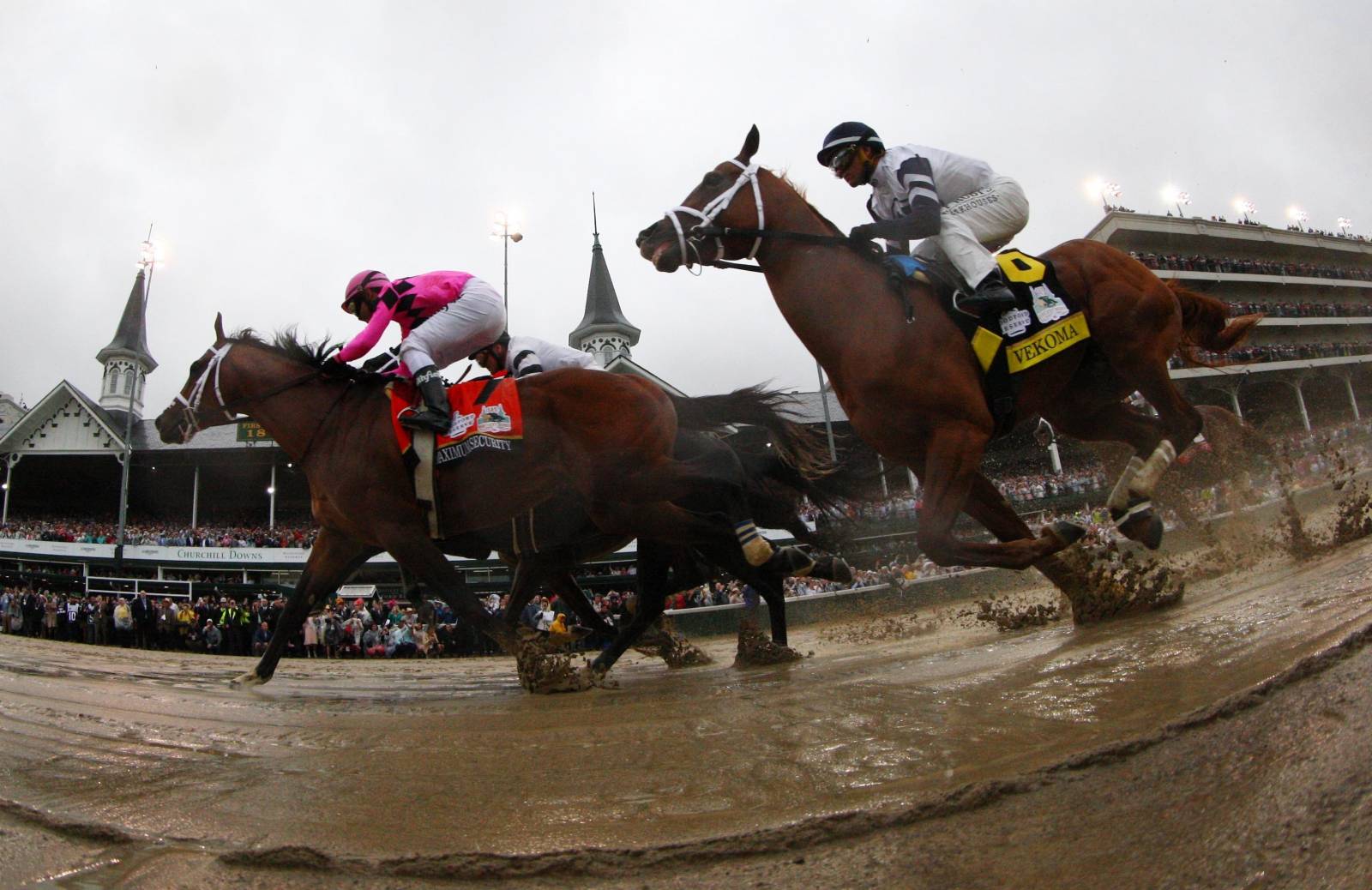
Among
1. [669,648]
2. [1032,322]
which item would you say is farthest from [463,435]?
[1032,322]

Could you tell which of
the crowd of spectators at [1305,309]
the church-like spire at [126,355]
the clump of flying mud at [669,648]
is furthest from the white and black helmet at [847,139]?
the church-like spire at [126,355]

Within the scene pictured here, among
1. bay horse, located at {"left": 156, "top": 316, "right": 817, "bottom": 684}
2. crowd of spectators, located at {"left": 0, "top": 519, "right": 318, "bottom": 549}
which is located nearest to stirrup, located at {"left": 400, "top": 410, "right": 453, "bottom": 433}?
bay horse, located at {"left": 156, "top": 316, "right": 817, "bottom": 684}

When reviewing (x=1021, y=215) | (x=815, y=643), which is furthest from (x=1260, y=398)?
(x=1021, y=215)

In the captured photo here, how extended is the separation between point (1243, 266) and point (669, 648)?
164ft

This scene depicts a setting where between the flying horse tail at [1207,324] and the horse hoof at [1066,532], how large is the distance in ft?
5.90

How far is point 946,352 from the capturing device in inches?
156

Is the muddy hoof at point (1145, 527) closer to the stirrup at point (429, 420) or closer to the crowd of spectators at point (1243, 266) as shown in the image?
the stirrup at point (429, 420)

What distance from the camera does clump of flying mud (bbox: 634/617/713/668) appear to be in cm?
685

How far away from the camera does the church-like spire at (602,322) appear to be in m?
43.2

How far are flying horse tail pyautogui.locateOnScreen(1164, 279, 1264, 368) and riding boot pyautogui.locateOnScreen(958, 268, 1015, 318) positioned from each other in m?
1.50

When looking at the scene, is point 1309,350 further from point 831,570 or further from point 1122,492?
point 831,570


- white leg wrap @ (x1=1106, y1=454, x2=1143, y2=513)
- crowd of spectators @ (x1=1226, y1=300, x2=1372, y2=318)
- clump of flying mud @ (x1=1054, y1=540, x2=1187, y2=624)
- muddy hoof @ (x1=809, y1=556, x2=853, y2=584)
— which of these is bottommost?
clump of flying mud @ (x1=1054, y1=540, x2=1187, y2=624)

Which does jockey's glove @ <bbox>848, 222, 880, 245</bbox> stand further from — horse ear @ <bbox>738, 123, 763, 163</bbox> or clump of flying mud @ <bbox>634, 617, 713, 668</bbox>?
clump of flying mud @ <bbox>634, 617, 713, 668</bbox>

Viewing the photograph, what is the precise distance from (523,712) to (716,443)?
2645mm
